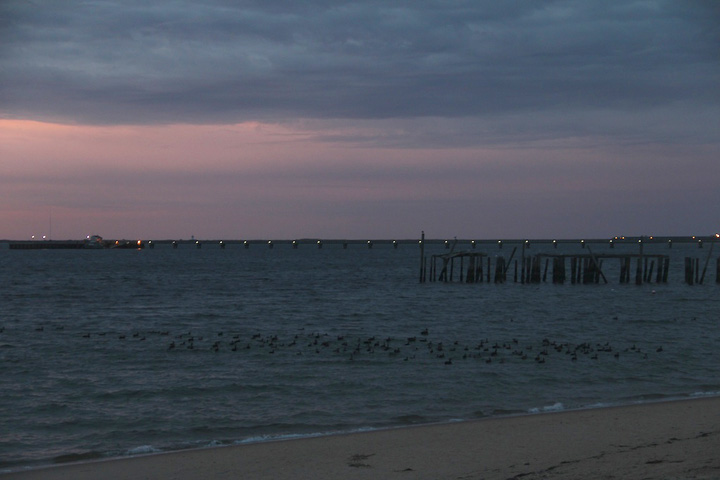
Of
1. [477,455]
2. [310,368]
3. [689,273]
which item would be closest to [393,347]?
[310,368]

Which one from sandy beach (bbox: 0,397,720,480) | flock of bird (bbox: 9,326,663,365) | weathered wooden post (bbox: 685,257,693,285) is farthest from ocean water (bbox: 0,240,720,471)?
weathered wooden post (bbox: 685,257,693,285)

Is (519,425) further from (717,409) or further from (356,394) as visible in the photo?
(356,394)

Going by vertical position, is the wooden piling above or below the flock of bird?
Answer: above

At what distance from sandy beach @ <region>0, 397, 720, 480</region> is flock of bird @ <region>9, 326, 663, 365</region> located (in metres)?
8.48

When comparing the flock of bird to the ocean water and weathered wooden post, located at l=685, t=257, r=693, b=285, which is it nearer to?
the ocean water

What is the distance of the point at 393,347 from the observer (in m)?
24.0

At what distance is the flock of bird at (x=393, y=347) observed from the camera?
2164cm

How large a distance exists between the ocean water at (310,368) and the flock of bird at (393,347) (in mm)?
Result: 96

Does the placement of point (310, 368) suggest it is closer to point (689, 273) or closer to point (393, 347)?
point (393, 347)

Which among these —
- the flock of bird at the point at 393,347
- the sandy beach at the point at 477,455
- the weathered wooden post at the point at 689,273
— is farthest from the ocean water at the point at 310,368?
the weathered wooden post at the point at 689,273

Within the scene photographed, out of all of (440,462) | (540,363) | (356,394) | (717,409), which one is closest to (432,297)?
(540,363)

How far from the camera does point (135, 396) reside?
16.7 metres

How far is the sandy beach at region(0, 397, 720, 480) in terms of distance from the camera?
364 inches

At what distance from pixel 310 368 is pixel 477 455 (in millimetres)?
10270
